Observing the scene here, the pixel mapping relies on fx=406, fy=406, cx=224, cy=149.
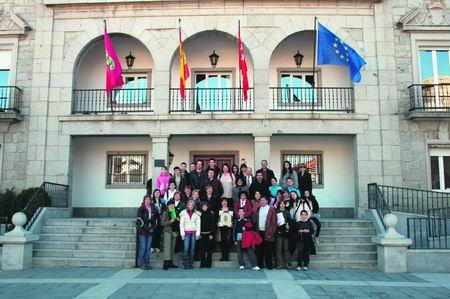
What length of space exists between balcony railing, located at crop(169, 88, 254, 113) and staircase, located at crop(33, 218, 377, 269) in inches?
209

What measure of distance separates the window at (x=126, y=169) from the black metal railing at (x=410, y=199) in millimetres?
9082

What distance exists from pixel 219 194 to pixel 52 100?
26.7ft

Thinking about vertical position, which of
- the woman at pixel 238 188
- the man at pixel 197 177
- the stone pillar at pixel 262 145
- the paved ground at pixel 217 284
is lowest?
the paved ground at pixel 217 284

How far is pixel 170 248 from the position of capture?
10812 millimetres

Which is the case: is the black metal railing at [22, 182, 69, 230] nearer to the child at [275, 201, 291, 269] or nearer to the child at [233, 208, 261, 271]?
the child at [233, 208, 261, 271]

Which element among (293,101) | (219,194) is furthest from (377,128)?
(219,194)

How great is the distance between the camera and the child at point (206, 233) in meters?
10.8

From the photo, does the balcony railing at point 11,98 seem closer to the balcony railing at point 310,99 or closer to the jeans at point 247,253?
the balcony railing at point 310,99

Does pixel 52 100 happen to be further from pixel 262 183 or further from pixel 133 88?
pixel 262 183

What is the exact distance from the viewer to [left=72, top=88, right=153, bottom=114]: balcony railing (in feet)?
53.2

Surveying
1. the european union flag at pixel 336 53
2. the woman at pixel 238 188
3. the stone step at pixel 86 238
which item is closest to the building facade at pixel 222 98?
the european union flag at pixel 336 53

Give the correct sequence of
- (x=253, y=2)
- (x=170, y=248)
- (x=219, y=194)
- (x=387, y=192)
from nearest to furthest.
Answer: (x=170, y=248) < (x=219, y=194) < (x=387, y=192) < (x=253, y=2)

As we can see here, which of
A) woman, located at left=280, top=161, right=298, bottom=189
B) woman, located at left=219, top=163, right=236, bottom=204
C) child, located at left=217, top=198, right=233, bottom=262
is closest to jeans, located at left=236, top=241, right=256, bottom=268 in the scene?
child, located at left=217, top=198, right=233, bottom=262

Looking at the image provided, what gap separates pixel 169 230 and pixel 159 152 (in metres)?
4.71
